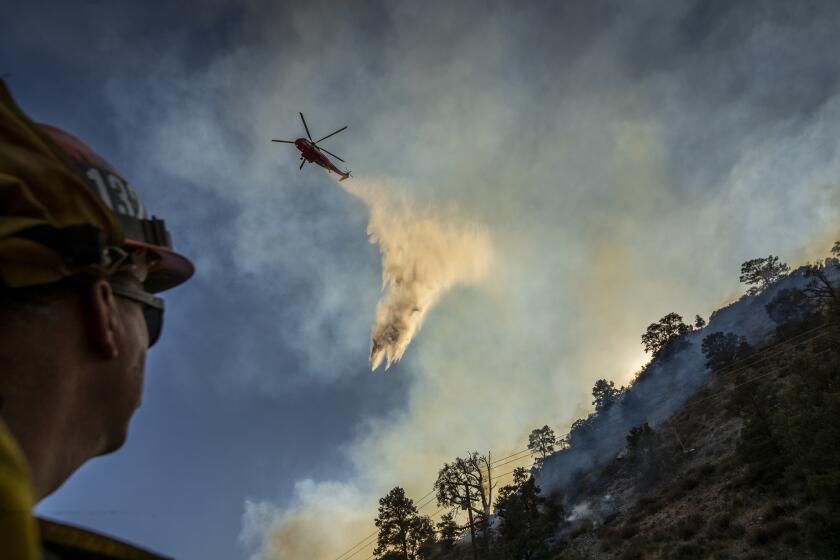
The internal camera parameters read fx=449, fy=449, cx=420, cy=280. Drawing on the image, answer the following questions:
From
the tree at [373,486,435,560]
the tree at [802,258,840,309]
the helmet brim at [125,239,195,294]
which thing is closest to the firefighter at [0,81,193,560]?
the helmet brim at [125,239,195,294]

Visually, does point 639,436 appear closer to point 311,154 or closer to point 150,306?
point 311,154

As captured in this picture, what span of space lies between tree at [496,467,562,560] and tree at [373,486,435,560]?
36.7 feet

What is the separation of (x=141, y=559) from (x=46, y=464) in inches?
15.8

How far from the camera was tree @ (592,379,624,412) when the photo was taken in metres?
134

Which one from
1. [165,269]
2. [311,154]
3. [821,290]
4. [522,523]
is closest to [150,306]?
[165,269]

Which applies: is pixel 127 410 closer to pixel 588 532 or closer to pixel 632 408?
pixel 588 532

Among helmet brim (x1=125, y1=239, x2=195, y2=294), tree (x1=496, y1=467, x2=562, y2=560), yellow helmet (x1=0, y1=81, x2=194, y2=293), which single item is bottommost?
yellow helmet (x1=0, y1=81, x2=194, y2=293)

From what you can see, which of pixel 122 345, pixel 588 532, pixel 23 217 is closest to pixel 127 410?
pixel 122 345

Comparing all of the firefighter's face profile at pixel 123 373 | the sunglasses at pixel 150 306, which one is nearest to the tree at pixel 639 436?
the sunglasses at pixel 150 306

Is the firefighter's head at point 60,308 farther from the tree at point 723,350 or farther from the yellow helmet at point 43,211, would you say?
the tree at point 723,350

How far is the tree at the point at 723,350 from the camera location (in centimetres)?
7825

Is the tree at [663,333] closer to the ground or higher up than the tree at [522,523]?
higher up

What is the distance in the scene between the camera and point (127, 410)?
1449 millimetres

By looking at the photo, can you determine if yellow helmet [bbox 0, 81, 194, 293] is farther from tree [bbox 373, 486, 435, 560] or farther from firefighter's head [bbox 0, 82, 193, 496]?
tree [bbox 373, 486, 435, 560]
